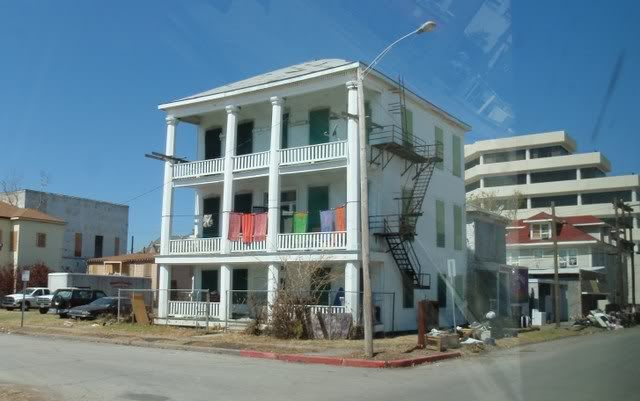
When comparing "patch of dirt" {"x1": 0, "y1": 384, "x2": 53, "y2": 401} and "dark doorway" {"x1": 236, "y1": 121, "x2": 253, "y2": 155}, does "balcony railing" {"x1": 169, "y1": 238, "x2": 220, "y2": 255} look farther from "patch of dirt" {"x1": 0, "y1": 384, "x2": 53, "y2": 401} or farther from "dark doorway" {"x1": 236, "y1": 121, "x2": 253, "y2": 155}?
"patch of dirt" {"x1": 0, "y1": 384, "x2": 53, "y2": 401}

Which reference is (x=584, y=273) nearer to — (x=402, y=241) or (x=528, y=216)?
(x=528, y=216)

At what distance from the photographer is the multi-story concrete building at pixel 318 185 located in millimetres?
26141

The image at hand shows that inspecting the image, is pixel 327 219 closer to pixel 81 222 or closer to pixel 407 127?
A: pixel 407 127

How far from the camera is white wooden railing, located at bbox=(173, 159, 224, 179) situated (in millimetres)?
30219

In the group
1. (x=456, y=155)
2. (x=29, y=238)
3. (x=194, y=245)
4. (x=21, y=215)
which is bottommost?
(x=194, y=245)

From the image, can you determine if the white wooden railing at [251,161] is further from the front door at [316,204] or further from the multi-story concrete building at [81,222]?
the multi-story concrete building at [81,222]

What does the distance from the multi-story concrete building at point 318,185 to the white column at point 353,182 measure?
0.04 m

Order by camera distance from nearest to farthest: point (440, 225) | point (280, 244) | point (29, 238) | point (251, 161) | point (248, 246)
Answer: point (280, 244) → point (248, 246) → point (251, 161) → point (440, 225) → point (29, 238)

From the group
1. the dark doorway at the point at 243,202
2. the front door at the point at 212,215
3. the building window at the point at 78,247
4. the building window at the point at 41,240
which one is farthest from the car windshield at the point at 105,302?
the building window at the point at 78,247

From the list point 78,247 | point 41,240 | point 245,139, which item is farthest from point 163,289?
point 78,247

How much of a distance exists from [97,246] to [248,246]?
42654 mm

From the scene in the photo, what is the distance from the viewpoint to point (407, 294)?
92.4 ft

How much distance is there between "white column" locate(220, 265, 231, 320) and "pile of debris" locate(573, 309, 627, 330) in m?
18.8

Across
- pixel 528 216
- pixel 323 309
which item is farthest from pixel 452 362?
pixel 528 216
